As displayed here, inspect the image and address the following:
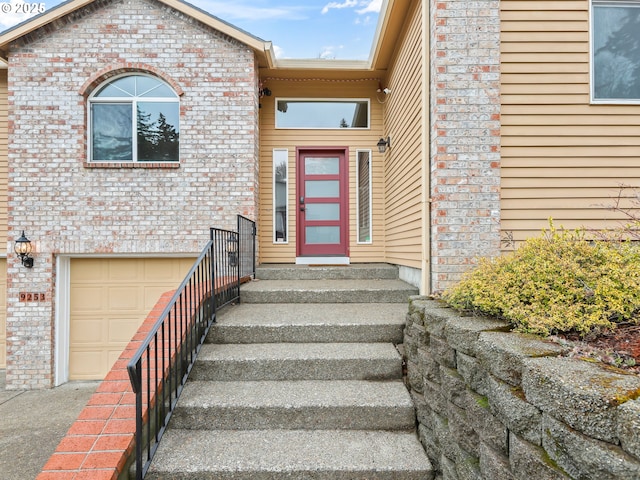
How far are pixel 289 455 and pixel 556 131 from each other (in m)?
3.67

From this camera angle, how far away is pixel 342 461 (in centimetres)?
202

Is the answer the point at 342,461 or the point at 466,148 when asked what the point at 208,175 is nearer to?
the point at 466,148

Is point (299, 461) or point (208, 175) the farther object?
point (208, 175)

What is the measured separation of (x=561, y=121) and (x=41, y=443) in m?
5.72

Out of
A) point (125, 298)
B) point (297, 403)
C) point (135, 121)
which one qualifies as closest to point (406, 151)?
point (297, 403)

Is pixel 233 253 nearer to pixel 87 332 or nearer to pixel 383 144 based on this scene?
pixel 87 332

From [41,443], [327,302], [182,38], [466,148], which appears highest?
[182,38]

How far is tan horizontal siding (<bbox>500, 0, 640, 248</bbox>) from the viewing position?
3320 mm

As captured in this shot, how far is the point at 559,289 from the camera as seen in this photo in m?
1.87

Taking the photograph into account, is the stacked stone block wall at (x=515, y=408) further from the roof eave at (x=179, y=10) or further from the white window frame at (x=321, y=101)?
the roof eave at (x=179, y=10)

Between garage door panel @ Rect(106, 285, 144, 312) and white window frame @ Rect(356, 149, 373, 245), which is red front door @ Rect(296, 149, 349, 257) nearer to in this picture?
white window frame @ Rect(356, 149, 373, 245)

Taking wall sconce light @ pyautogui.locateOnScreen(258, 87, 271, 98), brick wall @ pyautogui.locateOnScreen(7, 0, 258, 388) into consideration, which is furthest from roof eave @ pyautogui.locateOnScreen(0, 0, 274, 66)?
wall sconce light @ pyautogui.locateOnScreen(258, 87, 271, 98)

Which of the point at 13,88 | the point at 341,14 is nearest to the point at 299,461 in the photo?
the point at 13,88

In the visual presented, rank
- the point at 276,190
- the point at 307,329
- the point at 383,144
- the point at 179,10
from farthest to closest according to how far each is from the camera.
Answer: the point at 276,190
the point at 383,144
the point at 179,10
the point at 307,329
